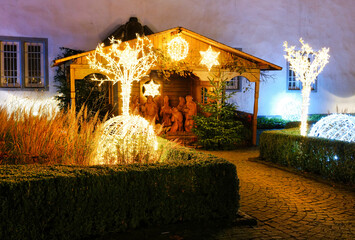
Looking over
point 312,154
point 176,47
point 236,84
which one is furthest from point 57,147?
point 236,84

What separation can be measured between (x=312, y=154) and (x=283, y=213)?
10.4ft

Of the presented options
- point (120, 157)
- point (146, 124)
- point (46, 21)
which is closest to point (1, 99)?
point (46, 21)

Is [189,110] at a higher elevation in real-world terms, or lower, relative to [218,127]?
higher

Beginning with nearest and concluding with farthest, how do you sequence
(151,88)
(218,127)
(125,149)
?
1. (125,149)
2. (218,127)
3. (151,88)

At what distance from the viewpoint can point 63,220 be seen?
15.9 ft

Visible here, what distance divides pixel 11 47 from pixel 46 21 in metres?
1.83

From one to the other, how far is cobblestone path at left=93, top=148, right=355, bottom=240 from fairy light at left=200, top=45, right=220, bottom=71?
5398mm

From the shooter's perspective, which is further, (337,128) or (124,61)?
(124,61)

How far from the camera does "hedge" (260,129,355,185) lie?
8.23 meters

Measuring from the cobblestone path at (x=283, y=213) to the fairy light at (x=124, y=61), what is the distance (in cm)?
414

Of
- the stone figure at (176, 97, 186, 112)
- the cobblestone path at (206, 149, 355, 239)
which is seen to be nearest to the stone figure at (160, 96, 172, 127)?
the stone figure at (176, 97, 186, 112)

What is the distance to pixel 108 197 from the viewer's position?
5156 millimetres

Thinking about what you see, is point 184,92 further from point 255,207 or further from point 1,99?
point 255,207

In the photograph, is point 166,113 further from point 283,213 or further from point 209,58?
point 283,213
